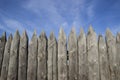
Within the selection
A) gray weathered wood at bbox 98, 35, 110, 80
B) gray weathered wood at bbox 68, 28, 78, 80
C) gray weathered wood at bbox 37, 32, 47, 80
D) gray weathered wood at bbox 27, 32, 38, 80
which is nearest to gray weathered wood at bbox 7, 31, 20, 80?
gray weathered wood at bbox 27, 32, 38, 80

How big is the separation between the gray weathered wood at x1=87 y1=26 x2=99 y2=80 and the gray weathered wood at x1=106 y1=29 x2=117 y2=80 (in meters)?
0.27

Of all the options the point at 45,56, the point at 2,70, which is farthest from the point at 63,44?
the point at 2,70

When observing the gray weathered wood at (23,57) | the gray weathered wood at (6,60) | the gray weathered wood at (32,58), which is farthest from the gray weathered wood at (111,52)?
the gray weathered wood at (6,60)

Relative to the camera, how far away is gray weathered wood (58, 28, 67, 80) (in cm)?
333

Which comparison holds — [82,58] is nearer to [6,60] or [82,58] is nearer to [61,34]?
[61,34]

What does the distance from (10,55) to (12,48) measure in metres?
0.16

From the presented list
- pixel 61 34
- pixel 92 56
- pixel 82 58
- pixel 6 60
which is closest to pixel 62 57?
pixel 82 58

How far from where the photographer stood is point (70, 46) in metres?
3.45

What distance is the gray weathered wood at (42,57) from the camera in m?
3.40

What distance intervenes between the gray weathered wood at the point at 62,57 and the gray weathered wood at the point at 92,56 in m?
0.49

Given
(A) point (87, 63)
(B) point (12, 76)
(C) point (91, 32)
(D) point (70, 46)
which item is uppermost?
(C) point (91, 32)

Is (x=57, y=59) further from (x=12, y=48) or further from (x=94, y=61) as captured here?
(x=12, y=48)

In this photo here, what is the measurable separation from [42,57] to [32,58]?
0.74ft

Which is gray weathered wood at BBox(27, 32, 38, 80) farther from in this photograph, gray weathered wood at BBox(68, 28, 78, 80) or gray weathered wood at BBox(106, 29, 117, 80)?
gray weathered wood at BBox(106, 29, 117, 80)
